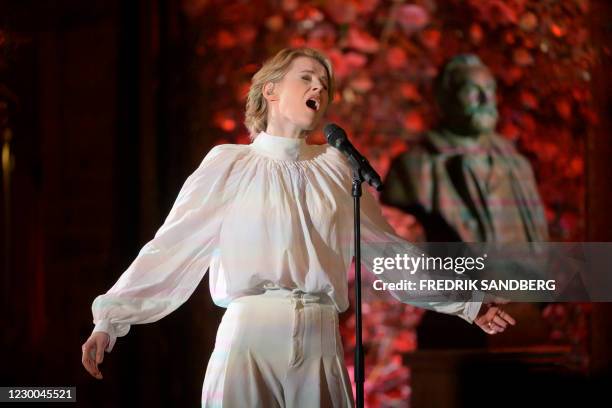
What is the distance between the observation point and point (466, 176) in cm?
457

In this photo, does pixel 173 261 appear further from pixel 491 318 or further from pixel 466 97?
pixel 466 97

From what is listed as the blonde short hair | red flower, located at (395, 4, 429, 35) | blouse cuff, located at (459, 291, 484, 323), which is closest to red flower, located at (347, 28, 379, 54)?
red flower, located at (395, 4, 429, 35)

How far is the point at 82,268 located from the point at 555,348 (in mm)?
2009

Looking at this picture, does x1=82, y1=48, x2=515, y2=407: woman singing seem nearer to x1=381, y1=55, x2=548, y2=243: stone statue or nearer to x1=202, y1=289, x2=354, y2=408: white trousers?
x1=202, y1=289, x2=354, y2=408: white trousers

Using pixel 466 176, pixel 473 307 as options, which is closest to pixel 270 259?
pixel 473 307

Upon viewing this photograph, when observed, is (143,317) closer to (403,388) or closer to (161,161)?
(161,161)

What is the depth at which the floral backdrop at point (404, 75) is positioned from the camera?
442cm

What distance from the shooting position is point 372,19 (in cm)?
456

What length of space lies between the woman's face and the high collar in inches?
1.8

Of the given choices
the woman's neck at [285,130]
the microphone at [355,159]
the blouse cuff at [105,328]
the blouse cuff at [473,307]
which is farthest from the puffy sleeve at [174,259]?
the blouse cuff at [473,307]

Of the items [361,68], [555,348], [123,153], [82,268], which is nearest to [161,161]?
[123,153]

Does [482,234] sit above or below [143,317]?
above

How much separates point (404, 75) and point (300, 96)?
1.72 m

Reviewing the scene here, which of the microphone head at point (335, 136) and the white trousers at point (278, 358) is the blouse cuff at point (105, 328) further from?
the microphone head at point (335, 136)
